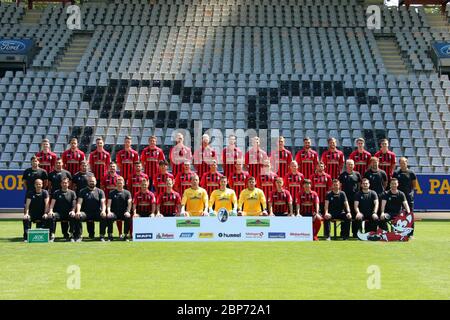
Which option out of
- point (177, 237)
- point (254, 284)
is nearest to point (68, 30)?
point (177, 237)

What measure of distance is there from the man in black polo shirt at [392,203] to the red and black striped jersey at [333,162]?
2.00 metres

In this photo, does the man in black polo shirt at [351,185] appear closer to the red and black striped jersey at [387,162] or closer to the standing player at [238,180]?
the red and black striped jersey at [387,162]

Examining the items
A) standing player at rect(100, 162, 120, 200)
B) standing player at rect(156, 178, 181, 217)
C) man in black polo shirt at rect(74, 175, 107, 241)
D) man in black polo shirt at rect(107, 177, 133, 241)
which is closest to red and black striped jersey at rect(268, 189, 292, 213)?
standing player at rect(156, 178, 181, 217)

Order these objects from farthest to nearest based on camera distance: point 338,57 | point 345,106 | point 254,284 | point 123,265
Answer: point 338,57 < point 345,106 < point 123,265 < point 254,284

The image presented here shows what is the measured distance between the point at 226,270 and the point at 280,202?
21.4ft

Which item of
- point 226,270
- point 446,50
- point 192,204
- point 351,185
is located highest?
point 446,50

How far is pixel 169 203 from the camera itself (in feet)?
64.5

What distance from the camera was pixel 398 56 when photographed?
41.4 meters

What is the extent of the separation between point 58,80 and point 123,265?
24.3 m

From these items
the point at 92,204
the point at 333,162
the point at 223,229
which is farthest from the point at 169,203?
the point at 333,162

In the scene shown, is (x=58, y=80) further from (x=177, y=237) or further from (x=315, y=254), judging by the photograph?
(x=315, y=254)

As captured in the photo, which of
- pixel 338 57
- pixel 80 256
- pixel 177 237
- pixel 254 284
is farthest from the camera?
pixel 338 57

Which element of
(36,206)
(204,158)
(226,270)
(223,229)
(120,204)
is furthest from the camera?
(204,158)

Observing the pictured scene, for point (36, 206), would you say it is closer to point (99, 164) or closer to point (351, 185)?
point (99, 164)
